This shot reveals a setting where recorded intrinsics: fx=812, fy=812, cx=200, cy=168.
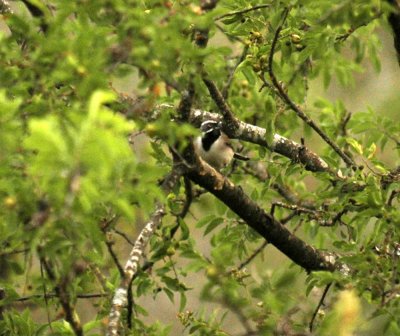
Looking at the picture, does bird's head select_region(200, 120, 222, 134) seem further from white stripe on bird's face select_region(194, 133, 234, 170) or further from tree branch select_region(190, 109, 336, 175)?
white stripe on bird's face select_region(194, 133, 234, 170)

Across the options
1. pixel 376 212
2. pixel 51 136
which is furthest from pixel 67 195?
pixel 376 212

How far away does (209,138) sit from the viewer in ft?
24.4

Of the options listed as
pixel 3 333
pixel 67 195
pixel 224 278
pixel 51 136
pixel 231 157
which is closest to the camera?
pixel 51 136

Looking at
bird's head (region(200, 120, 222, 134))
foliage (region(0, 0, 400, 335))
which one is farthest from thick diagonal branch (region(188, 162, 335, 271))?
bird's head (region(200, 120, 222, 134))

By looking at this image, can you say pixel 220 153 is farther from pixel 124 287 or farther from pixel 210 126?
pixel 124 287

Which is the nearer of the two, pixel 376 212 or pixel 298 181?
pixel 376 212

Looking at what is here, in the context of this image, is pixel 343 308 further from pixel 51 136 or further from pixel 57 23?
pixel 57 23

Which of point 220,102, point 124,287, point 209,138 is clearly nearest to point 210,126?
point 220,102

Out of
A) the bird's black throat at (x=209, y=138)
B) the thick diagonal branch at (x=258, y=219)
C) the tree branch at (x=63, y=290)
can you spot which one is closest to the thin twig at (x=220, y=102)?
the thick diagonal branch at (x=258, y=219)

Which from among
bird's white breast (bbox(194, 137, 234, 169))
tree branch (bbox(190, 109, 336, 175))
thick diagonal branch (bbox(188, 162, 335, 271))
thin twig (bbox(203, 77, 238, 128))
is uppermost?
thin twig (bbox(203, 77, 238, 128))

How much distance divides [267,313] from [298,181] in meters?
3.52

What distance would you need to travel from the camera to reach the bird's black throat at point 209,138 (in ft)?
23.5

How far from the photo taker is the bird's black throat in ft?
23.5

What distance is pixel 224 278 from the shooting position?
4.29m
